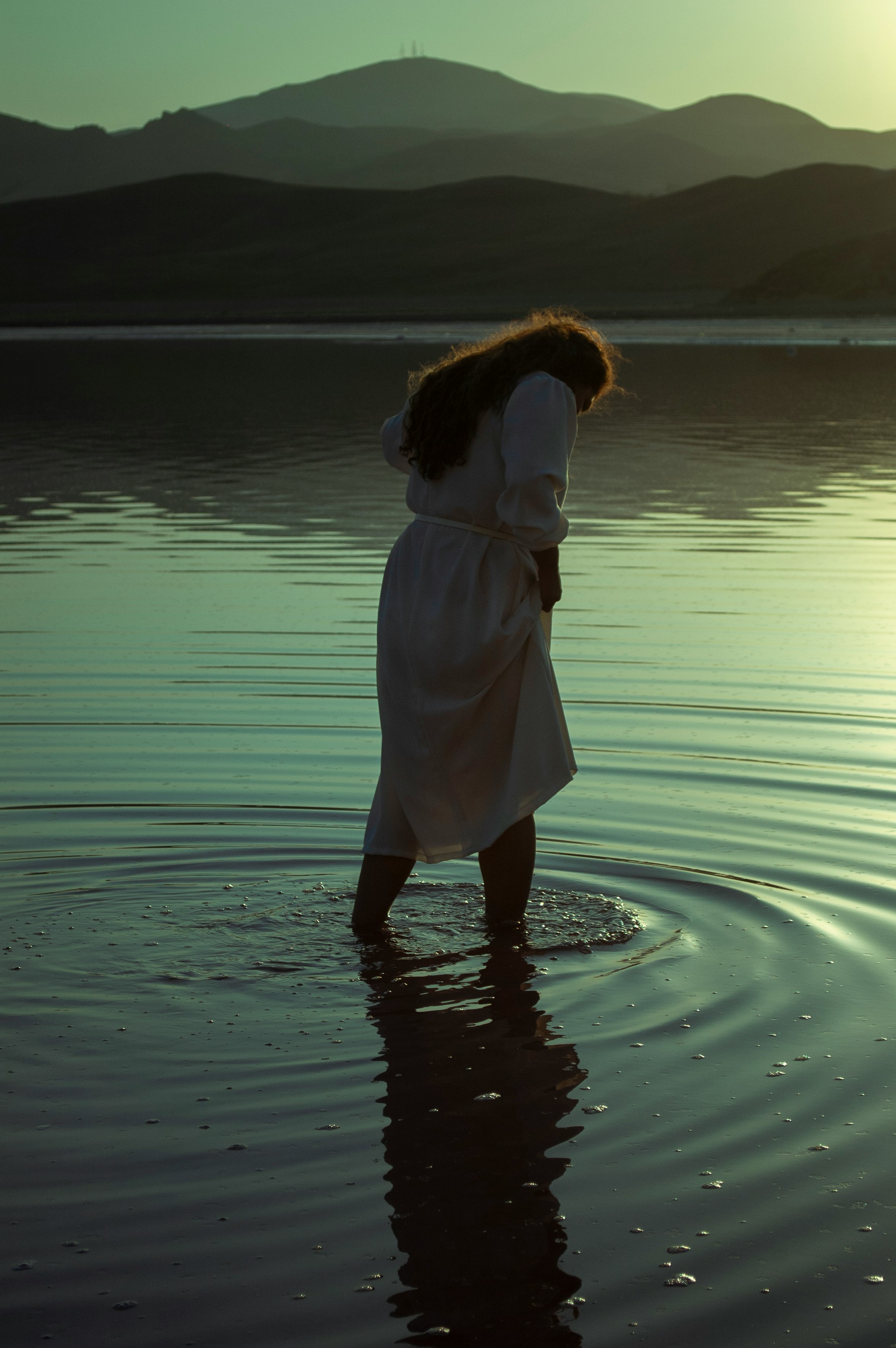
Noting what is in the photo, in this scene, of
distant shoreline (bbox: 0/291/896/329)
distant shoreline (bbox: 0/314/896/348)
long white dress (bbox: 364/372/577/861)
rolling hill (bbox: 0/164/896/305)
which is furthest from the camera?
rolling hill (bbox: 0/164/896/305)

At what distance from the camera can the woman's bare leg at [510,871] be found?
4422mm

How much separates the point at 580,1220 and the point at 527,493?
1.71 meters

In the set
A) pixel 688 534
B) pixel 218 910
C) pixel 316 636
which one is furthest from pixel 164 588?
pixel 218 910

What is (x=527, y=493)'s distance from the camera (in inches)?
157

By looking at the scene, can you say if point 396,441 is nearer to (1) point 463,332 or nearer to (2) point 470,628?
(2) point 470,628

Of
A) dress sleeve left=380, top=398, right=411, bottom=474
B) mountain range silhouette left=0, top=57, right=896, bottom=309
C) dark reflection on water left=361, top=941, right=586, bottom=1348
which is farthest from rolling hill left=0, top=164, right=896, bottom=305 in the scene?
dark reflection on water left=361, top=941, right=586, bottom=1348

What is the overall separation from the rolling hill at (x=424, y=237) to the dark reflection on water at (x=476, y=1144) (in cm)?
9307

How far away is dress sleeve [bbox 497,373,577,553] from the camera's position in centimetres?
396

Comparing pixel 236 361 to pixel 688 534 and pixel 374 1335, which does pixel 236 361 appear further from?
pixel 374 1335

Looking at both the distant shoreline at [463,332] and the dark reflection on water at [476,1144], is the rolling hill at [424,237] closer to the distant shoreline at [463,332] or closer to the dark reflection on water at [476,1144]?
the distant shoreline at [463,332]

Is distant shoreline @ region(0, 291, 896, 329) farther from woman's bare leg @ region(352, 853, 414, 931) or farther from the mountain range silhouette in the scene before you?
woman's bare leg @ region(352, 853, 414, 931)

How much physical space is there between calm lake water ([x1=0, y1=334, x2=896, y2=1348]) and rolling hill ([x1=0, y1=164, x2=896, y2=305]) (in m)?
89.4

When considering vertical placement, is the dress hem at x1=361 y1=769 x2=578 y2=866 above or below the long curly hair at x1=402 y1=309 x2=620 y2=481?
below

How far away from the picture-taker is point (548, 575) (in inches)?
169
